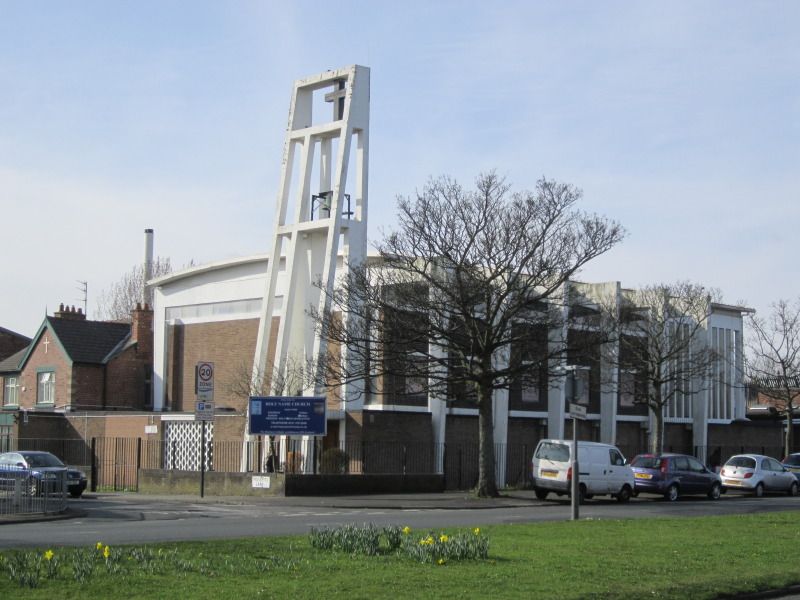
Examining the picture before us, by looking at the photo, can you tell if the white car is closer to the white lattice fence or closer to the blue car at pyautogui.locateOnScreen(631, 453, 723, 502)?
the blue car at pyautogui.locateOnScreen(631, 453, 723, 502)

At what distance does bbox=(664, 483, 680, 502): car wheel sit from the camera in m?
36.2

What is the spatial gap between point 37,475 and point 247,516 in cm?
529

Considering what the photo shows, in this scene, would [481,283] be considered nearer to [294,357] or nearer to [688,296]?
[294,357]

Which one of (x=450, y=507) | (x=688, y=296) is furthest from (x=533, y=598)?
(x=688, y=296)

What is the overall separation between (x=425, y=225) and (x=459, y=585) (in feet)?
73.9

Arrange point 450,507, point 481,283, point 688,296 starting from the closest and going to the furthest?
point 450,507 → point 481,283 → point 688,296

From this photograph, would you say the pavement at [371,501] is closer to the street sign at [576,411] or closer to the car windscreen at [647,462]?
the car windscreen at [647,462]

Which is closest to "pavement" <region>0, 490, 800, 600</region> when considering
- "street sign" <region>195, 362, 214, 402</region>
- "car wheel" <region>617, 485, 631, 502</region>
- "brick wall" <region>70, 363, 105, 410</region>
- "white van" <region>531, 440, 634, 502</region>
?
"white van" <region>531, 440, 634, 502</region>

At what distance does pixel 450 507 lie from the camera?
1226 inches

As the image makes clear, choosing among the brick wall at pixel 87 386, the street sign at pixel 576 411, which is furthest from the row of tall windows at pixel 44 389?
the street sign at pixel 576 411

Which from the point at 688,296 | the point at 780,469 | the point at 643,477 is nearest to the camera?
the point at 643,477

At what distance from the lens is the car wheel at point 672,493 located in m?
36.2

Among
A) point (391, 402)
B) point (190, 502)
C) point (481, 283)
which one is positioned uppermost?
point (481, 283)

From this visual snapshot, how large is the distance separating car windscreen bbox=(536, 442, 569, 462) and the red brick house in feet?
82.2
